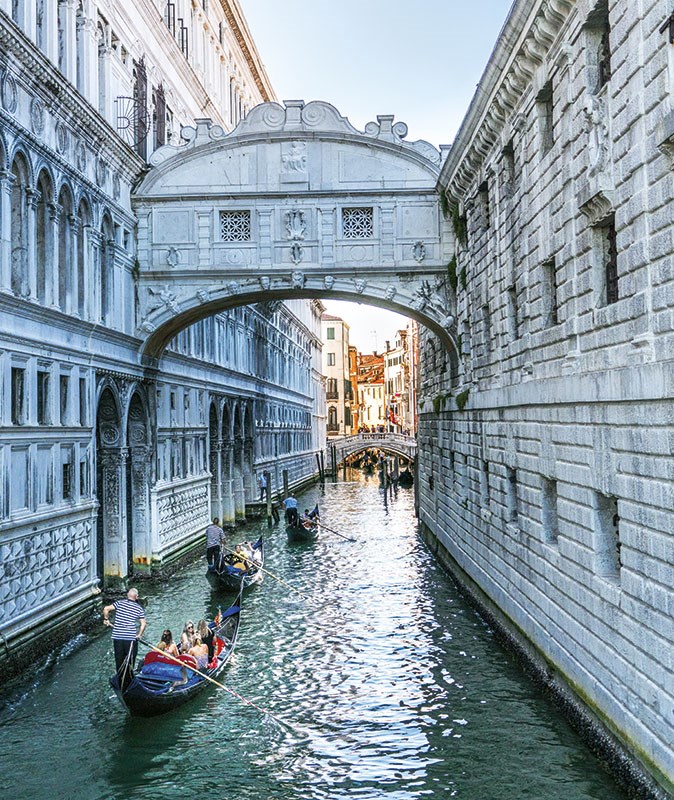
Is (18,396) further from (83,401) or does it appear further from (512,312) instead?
(512,312)

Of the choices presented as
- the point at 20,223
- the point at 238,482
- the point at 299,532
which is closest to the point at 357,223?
the point at 20,223

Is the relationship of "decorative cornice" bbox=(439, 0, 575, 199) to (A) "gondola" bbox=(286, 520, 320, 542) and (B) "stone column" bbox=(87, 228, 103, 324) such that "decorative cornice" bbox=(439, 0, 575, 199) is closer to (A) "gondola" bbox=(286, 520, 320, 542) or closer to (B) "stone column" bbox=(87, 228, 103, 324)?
(B) "stone column" bbox=(87, 228, 103, 324)

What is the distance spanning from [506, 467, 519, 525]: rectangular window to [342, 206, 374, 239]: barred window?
670 centimetres

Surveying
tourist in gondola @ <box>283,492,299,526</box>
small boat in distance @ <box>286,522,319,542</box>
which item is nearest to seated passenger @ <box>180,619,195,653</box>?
small boat in distance @ <box>286,522,319,542</box>

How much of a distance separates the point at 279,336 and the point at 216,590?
2317cm

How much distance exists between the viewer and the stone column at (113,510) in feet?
57.3

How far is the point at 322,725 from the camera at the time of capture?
33.8 ft

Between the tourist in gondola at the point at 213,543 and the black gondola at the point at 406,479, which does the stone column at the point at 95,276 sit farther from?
the black gondola at the point at 406,479

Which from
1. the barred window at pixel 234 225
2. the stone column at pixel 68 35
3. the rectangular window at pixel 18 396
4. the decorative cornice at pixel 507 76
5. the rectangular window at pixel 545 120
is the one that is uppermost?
the stone column at pixel 68 35

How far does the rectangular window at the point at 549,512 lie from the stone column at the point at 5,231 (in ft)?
24.1

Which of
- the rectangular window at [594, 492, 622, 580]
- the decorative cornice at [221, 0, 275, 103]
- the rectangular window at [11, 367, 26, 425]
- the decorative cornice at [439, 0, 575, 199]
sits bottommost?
the rectangular window at [594, 492, 622, 580]

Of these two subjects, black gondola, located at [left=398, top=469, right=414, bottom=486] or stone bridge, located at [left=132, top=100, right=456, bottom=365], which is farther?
black gondola, located at [left=398, top=469, right=414, bottom=486]

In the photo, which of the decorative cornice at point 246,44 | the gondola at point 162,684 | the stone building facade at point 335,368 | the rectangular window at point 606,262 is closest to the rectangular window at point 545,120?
the rectangular window at point 606,262

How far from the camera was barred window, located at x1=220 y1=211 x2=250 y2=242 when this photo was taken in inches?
728
